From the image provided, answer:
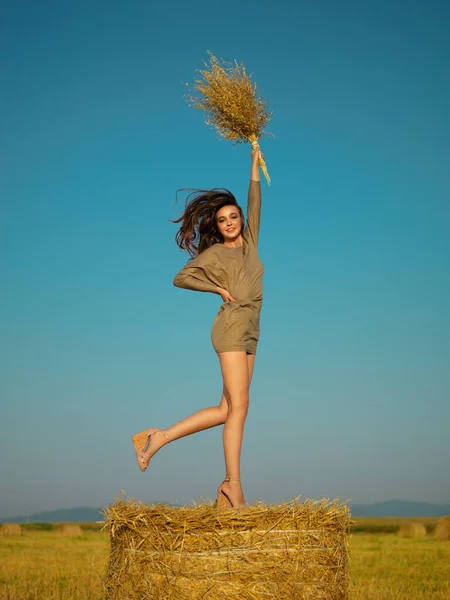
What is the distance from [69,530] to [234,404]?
14822 millimetres

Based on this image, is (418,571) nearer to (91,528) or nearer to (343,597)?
(343,597)

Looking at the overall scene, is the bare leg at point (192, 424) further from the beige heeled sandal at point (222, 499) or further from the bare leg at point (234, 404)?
the beige heeled sandal at point (222, 499)

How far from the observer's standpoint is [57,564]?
32.4 feet

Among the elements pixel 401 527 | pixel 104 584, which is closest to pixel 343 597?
pixel 104 584

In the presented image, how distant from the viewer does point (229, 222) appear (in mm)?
5340

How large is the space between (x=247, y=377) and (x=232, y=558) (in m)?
1.36

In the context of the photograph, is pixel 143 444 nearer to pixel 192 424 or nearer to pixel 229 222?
pixel 192 424

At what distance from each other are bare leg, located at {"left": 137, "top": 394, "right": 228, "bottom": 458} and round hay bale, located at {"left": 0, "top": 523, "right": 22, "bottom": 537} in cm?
1336

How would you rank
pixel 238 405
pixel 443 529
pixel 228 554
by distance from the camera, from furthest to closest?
pixel 443 529 → pixel 238 405 → pixel 228 554

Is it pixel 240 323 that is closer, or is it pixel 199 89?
pixel 240 323

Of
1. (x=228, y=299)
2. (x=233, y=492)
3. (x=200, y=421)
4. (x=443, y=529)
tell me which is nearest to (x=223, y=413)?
(x=200, y=421)

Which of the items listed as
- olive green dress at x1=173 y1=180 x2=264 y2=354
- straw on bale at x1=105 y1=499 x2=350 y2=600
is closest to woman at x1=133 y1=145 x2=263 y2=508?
olive green dress at x1=173 y1=180 x2=264 y2=354

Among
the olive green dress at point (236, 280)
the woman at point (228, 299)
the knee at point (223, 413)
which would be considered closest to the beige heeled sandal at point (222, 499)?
the woman at point (228, 299)

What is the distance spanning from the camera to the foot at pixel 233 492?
468cm
